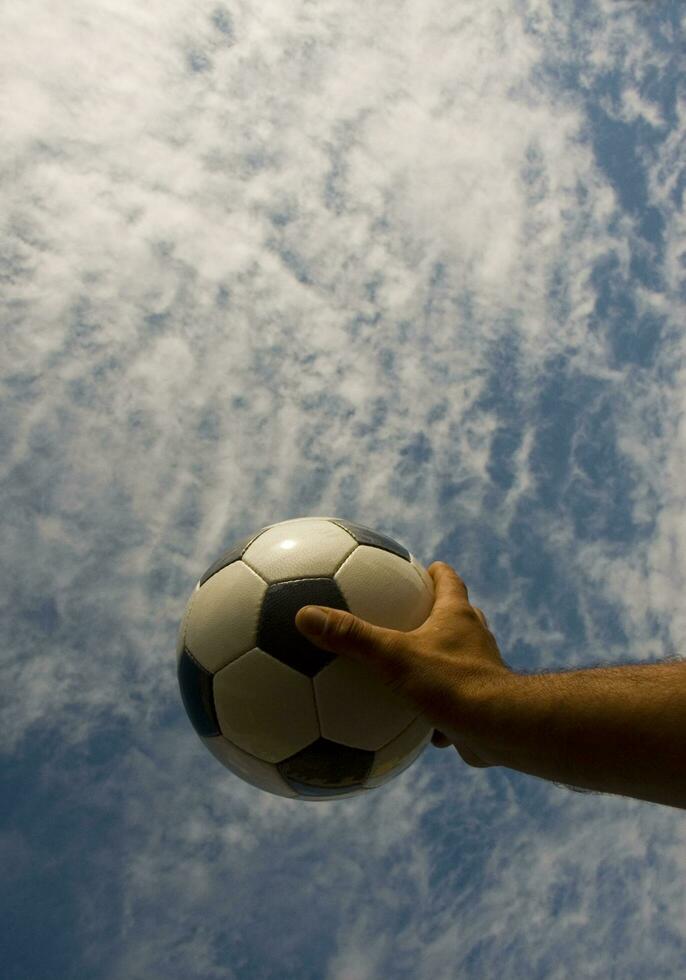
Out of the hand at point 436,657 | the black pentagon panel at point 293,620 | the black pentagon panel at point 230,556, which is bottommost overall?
the black pentagon panel at point 230,556

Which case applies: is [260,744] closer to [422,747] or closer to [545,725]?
[422,747]

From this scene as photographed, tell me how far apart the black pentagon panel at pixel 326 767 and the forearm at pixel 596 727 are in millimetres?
2223

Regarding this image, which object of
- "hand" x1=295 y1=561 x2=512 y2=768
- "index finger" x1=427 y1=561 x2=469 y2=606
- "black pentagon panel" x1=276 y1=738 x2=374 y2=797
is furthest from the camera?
"black pentagon panel" x1=276 y1=738 x2=374 y2=797

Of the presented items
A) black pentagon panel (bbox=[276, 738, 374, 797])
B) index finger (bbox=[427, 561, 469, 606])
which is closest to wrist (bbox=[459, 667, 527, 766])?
index finger (bbox=[427, 561, 469, 606])

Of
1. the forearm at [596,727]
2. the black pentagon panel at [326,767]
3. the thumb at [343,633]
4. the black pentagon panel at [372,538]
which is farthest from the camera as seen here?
the black pentagon panel at [372,538]

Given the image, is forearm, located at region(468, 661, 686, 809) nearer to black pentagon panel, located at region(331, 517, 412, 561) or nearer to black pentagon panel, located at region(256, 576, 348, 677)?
black pentagon panel, located at region(256, 576, 348, 677)

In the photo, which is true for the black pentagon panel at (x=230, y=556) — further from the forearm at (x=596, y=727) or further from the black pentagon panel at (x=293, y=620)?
the forearm at (x=596, y=727)

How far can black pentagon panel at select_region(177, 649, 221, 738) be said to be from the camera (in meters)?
5.50

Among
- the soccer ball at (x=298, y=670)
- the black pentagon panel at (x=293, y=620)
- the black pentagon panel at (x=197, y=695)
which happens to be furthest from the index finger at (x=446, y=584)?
the black pentagon panel at (x=197, y=695)

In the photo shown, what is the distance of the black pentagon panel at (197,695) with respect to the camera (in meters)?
5.50

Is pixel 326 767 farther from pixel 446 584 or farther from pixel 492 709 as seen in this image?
pixel 492 709

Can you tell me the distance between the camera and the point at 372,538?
596 centimetres

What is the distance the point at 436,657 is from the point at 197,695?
2.71 m

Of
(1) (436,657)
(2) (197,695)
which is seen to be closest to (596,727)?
(1) (436,657)
